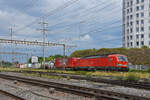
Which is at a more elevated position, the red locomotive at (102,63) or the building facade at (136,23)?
the building facade at (136,23)

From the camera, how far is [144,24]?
7619cm

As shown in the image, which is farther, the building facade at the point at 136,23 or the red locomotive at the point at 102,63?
the building facade at the point at 136,23

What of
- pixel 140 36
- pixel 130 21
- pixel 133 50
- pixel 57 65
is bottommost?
pixel 57 65

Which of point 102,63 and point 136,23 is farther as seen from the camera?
point 136,23

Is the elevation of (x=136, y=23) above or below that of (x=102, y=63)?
above

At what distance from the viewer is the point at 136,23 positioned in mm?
79500

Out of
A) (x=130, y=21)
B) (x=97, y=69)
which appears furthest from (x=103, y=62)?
(x=130, y=21)

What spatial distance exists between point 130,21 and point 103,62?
176ft

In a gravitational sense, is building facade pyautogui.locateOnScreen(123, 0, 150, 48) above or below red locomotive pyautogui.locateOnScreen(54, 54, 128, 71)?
above

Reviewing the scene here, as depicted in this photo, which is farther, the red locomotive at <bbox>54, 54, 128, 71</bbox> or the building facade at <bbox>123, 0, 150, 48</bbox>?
the building facade at <bbox>123, 0, 150, 48</bbox>

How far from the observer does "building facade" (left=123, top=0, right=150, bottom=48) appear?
7558 centimetres

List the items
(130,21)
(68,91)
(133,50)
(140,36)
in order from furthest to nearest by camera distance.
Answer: (130,21) < (140,36) < (133,50) < (68,91)

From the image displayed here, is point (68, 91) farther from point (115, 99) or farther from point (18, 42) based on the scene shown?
point (18, 42)

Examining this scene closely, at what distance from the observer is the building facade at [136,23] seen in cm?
7558
